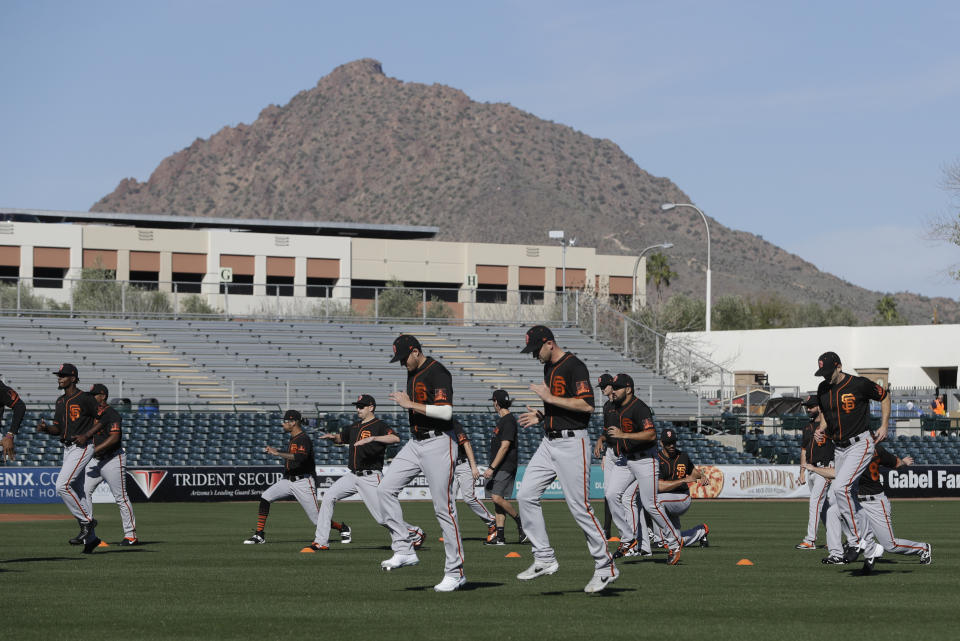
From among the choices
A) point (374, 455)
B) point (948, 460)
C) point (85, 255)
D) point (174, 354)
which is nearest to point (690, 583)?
point (374, 455)

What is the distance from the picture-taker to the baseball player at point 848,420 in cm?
1335

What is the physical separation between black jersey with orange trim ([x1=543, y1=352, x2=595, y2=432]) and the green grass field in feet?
5.05

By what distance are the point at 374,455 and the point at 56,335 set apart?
31.2 meters

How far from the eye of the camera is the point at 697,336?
74.1m

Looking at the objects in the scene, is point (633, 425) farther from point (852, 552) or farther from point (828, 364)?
point (852, 552)

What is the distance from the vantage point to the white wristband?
37.6 feet

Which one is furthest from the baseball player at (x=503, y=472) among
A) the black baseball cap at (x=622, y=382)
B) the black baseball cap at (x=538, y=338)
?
the black baseball cap at (x=538, y=338)

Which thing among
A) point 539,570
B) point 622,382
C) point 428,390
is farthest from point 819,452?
point 428,390

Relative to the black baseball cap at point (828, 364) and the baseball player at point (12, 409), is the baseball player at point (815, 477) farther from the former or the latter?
the baseball player at point (12, 409)

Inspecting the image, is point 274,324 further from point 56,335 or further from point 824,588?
point 824,588

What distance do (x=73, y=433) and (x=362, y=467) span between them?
3716mm

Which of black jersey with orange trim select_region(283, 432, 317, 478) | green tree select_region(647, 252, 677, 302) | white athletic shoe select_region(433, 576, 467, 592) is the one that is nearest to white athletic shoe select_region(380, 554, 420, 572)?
white athletic shoe select_region(433, 576, 467, 592)

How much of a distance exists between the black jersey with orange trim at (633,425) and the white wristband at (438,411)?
3738 millimetres

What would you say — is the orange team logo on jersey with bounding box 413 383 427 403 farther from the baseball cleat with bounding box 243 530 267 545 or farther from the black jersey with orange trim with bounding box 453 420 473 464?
the baseball cleat with bounding box 243 530 267 545
